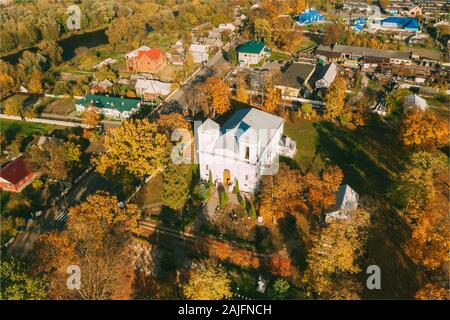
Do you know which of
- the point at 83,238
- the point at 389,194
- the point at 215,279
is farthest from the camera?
the point at 389,194

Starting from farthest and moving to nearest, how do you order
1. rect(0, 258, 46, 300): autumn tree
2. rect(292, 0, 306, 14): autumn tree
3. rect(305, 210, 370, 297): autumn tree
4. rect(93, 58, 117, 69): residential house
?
rect(292, 0, 306, 14): autumn tree, rect(93, 58, 117, 69): residential house, rect(305, 210, 370, 297): autumn tree, rect(0, 258, 46, 300): autumn tree

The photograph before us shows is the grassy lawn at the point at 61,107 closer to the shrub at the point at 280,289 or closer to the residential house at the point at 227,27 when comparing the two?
the residential house at the point at 227,27

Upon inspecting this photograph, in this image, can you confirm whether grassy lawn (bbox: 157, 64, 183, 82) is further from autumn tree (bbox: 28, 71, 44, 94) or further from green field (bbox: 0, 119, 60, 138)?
green field (bbox: 0, 119, 60, 138)

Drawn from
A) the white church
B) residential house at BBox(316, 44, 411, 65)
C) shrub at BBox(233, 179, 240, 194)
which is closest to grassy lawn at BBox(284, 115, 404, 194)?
the white church

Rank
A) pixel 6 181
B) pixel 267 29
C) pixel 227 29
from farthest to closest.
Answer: pixel 227 29 → pixel 267 29 → pixel 6 181

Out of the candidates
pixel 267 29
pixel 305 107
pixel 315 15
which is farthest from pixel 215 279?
pixel 315 15

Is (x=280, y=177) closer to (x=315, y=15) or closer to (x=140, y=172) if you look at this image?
(x=140, y=172)

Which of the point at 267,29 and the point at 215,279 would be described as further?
the point at 267,29

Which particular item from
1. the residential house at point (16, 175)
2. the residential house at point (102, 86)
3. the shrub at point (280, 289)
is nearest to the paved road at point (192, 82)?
the residential house at point (102, 86)
